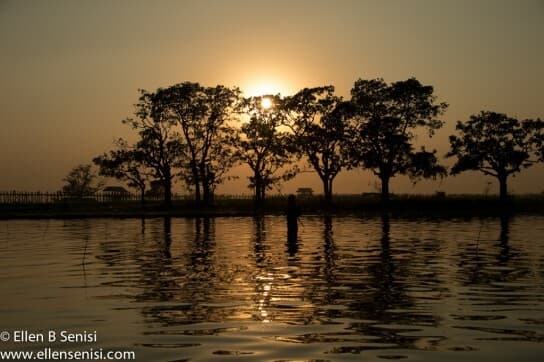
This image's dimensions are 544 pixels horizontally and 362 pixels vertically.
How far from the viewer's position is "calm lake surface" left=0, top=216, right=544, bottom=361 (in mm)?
9719

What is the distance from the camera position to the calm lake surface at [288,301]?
9.72 meters

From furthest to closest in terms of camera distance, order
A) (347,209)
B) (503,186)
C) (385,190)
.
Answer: (503,186) < (385,190) < (347,209)

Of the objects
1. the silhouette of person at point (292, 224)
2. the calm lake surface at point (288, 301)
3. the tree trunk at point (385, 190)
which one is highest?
the tree trunk at point (385, 190)

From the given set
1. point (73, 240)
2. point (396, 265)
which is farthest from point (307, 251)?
point (73, 240)

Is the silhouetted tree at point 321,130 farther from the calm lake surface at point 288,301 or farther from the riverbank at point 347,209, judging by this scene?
the calm lake surface at point 288,301

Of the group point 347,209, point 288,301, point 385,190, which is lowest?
point 288,301

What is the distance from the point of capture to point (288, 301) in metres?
13.7

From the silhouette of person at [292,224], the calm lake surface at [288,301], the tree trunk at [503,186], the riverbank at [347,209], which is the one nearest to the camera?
the calm lake surface at [288,301]

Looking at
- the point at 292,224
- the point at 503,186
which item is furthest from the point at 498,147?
the point at 292,224

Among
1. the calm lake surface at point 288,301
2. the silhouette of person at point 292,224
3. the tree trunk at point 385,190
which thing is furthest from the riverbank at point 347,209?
the calm lake surface at point 288,301

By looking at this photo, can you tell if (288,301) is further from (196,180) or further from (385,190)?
(196,180)

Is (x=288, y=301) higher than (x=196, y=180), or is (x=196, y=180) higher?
(x=196, y=180)

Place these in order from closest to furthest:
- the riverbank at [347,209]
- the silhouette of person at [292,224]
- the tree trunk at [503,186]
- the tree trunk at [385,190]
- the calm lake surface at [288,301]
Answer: the calm lake surface at [288,301], the silhouette of person at [292,224], the riverbank at [347,209], the tree trunk at [385,190], the tree trunk at [503,186]

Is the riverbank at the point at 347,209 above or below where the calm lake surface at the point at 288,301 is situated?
above
